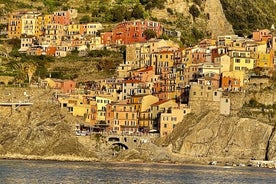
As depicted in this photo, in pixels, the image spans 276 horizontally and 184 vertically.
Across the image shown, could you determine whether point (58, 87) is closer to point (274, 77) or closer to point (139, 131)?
point (139, 131)

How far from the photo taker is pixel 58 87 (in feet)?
335

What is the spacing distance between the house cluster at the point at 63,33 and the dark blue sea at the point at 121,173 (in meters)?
32.9

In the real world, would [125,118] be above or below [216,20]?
below

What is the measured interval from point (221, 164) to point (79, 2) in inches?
2048

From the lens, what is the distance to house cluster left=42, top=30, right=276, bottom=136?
92500 millimetres

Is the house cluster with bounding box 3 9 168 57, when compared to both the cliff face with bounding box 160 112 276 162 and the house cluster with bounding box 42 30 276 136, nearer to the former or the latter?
the house cluster with bounding box 42 30 276 136

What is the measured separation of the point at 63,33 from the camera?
391 feet

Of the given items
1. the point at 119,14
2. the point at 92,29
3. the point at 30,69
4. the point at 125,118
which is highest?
the point at 119,14

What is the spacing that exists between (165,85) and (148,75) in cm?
352

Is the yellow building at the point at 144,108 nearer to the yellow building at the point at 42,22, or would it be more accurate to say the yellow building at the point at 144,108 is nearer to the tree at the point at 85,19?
the yellow building at the point at 42,22

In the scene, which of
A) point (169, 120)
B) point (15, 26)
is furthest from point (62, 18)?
point (169, 120)

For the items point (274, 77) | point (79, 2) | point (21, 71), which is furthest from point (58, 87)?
point (79, 2)

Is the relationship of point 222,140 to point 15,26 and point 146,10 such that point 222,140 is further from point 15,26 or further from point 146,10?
point 146,10

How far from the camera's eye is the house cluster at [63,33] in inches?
4567
